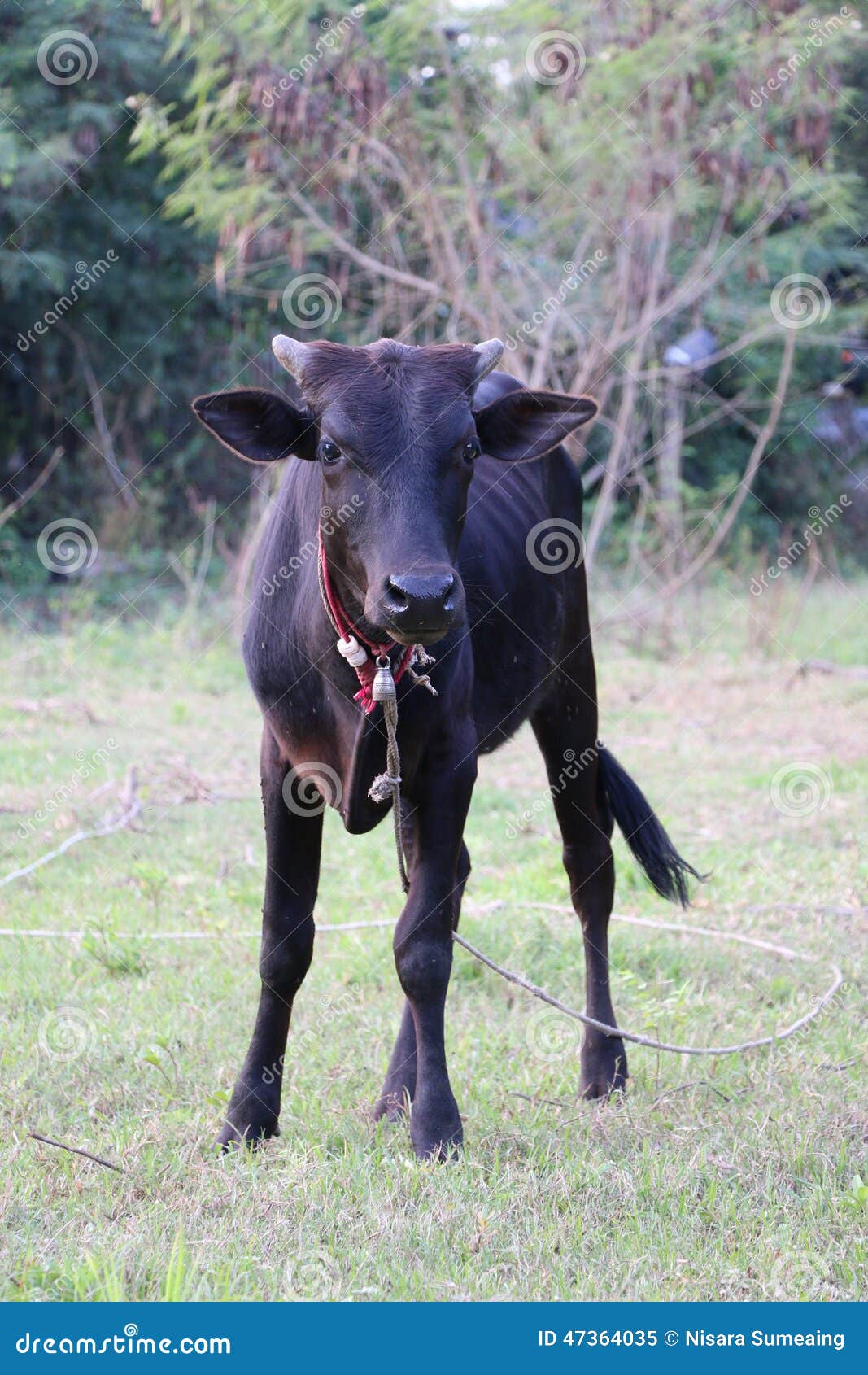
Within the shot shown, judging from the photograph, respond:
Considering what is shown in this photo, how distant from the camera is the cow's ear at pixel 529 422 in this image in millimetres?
3539

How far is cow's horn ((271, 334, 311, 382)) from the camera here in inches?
130

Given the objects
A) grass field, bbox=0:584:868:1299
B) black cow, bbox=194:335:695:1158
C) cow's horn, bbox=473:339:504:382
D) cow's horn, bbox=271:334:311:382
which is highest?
cow's horn, bbox=473:339:504:382

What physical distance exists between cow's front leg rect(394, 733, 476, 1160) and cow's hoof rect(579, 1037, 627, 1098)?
627mm

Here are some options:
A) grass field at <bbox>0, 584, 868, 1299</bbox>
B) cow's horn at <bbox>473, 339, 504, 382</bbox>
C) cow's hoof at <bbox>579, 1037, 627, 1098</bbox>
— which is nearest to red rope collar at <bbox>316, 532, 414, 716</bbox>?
cow's horn at <bbox>473, 339, 504, 382</bbox>

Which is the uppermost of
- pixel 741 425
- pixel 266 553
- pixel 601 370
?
pixel 266 553

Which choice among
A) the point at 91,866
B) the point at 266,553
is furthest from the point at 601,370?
the point at 266,553

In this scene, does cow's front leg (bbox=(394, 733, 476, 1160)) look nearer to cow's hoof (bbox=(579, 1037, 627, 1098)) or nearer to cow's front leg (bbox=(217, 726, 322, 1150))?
cow's front leg (bbox=(217, 726, 322, 1150))

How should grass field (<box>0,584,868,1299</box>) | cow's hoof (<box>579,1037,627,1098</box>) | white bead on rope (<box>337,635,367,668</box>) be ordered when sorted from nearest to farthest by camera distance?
grass field (<box>0,584,868,1299</box>), white bead on rope (<box>337,635,367,668</box>), cow's hoof (<box>579,1037,627,1098</box>)

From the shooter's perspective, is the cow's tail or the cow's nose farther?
the cow's tail

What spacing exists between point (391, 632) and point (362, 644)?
40cm

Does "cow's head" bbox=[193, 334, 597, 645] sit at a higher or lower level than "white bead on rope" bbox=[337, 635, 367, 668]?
higher
